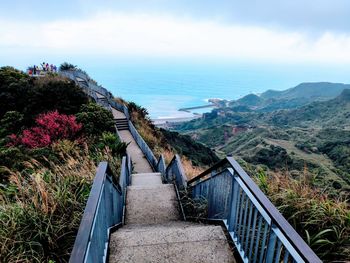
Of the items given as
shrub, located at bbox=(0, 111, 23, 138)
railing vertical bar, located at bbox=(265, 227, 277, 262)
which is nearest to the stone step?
railing vertical bar, located at bbox=(265, 227, 277, 262)

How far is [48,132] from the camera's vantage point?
13969mm

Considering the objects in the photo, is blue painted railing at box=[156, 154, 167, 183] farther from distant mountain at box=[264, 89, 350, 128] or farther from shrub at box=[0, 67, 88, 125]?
distant mountain at box=[264, 89, 350, 128]

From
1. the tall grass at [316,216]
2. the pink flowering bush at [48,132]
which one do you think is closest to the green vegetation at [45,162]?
the pink flowering bush at [48,132]

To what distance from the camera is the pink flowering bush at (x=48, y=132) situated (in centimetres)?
1324

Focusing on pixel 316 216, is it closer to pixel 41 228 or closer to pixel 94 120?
pixel 41 228

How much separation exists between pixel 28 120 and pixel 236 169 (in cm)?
1867

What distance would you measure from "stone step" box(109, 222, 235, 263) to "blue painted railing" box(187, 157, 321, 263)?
0.73ft

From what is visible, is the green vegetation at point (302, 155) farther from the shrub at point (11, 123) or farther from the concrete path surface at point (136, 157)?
the shrub at point (11, 123)

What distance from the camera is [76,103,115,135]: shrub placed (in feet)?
54.8

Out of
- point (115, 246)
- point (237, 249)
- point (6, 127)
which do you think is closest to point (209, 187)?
point (237, 249)

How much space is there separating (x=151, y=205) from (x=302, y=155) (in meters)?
46.9

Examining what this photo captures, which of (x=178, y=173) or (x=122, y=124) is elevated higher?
(x=122, y=124)

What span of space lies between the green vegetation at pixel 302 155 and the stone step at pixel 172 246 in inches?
39.9

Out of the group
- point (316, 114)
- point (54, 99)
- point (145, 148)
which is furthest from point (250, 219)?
point (316, 114)
